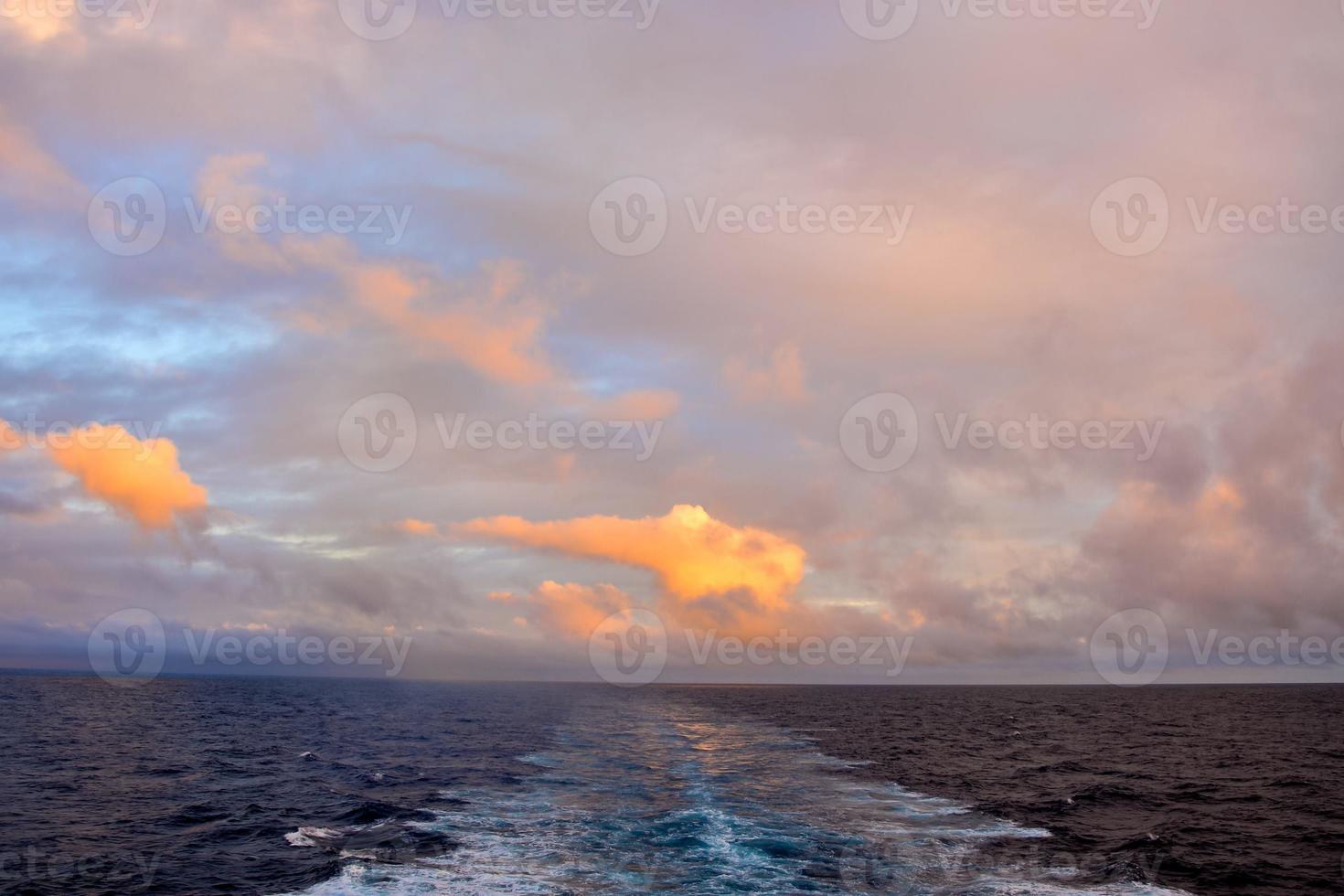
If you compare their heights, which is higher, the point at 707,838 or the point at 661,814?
the point at 707,838

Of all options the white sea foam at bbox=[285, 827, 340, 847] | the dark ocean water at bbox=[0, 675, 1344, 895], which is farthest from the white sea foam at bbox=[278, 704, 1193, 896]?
the white sea foam at bbox=[285, 827, 340, 847]

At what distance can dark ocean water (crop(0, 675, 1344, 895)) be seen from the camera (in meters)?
29.5

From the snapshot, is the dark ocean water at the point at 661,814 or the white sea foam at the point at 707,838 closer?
the white sea foam at the point at 707,838

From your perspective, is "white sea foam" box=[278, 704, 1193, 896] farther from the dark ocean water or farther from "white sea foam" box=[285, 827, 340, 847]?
"white sea foam" box=[285, 827, 340, 847]

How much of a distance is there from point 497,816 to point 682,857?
12.4 m

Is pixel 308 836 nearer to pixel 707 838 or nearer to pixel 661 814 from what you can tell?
pixel 661 814

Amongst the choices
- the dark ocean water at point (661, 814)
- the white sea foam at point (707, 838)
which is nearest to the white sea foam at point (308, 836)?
the dark ocean water at point (661, 814)

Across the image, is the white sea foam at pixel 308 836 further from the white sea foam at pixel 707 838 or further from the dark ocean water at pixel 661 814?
the white sea foam at pixel 707 838

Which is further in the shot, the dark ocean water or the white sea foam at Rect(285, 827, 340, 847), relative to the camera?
the white sea foam at Rect(285, 827, 340, 847)

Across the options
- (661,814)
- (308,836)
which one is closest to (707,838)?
(661,814)

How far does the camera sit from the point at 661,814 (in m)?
39.7

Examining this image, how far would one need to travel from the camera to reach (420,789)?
4806cm

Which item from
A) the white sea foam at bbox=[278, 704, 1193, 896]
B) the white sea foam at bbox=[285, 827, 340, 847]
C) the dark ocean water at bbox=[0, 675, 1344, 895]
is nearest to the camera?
the white sea foam at bbox=[278, 704, 1193, 896]

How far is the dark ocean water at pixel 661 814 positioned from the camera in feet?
96.8
